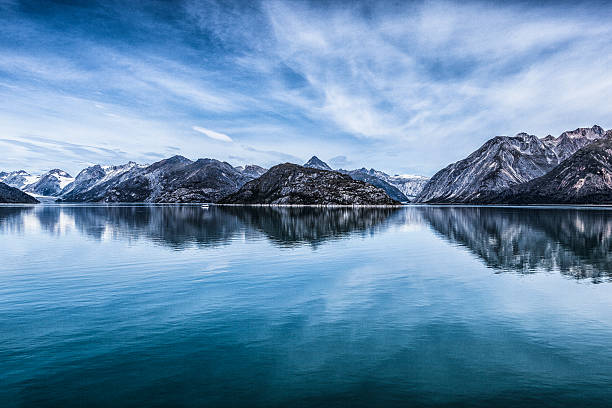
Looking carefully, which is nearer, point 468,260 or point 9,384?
point 9,384

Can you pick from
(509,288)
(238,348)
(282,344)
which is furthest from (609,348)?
(238,348)

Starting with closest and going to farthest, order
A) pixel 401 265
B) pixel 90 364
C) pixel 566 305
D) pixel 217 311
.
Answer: pixel 90 364
pixel 217 311
pixel 566 305
pixel 401 265

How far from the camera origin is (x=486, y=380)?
808 inches

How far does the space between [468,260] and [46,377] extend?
61020 millimetres

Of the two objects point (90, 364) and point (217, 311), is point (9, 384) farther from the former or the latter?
point (217, 311)

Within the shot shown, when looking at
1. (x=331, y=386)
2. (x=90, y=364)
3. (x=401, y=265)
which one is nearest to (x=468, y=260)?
(x=401, y=265)

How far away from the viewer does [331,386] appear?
1967 centimetres

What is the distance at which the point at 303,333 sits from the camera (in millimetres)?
28172

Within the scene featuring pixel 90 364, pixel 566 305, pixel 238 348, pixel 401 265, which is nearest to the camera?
pixel 90 364

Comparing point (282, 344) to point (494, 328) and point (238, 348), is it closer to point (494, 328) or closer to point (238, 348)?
point (238, 348)

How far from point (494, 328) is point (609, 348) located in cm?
707

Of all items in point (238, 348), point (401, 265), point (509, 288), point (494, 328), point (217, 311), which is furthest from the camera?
point (401, 265)

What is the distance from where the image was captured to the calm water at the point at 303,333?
63.2ft

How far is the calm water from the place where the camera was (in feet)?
63.2
